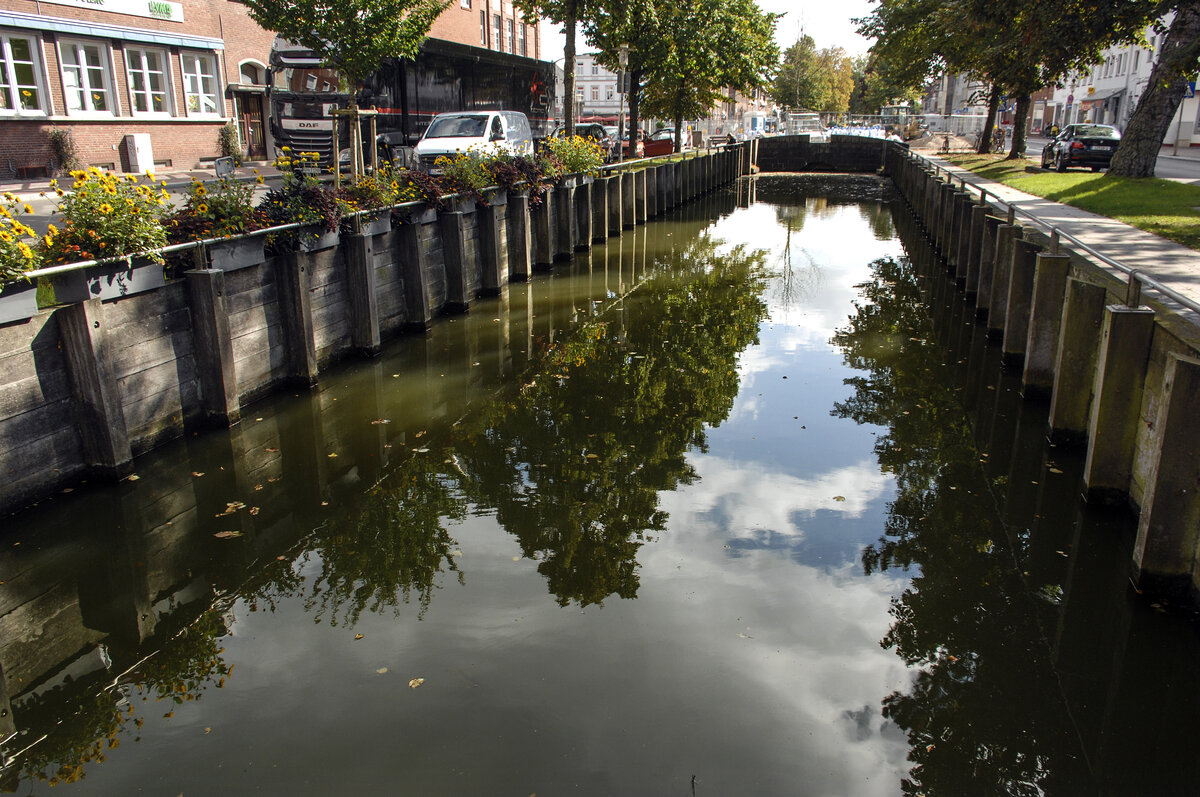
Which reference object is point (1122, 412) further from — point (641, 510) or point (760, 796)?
point (760, 796)

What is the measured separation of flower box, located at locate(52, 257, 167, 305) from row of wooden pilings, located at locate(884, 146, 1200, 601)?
320 inches

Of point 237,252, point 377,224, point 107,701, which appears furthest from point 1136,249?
point 107,701

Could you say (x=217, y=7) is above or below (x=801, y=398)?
above

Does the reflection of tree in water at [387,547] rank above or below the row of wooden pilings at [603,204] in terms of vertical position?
below

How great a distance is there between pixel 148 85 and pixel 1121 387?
1334 inches

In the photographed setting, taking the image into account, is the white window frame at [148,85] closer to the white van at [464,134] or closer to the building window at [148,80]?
the building window at [148,80]

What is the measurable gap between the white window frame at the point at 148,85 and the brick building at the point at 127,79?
4 centimetres

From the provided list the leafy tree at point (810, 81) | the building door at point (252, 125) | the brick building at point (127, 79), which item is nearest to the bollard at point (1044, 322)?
the brick building at point (127, 79)

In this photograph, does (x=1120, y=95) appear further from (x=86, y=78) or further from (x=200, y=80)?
(x=86, y=78)

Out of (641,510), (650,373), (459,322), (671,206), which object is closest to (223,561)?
(641,510)

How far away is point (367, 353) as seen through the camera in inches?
499

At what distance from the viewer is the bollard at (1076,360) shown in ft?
28.1

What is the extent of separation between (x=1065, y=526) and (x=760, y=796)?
4472 millimetres

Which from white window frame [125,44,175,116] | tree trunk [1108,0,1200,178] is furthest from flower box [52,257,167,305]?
white window frame [125,44,175,116]
